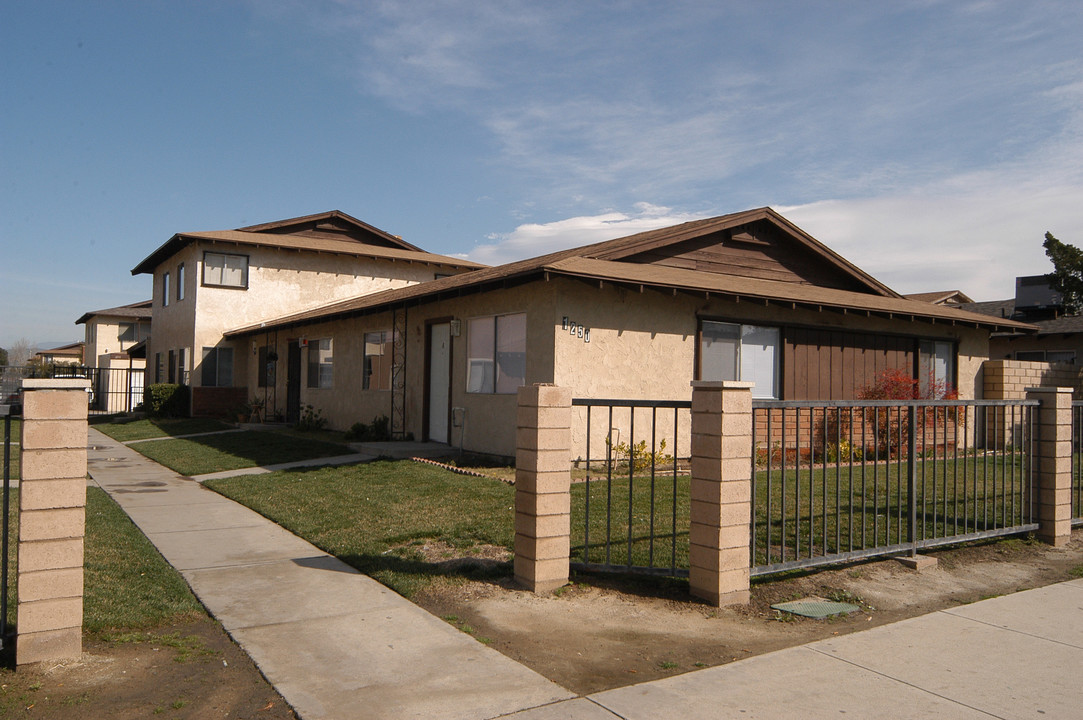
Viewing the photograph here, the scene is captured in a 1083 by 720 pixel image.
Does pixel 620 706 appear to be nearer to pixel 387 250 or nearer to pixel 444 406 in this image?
pixel 444 406

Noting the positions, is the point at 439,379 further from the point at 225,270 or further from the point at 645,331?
the point at 225,270

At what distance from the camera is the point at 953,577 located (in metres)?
6.67

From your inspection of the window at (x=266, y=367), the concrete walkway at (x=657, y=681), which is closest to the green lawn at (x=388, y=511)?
the concrete walkway at (x=657, y=681)

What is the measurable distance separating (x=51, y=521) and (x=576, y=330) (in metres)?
→ 8.40

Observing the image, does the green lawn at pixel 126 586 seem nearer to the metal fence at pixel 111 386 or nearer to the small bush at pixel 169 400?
the small bush at pixel 169 400

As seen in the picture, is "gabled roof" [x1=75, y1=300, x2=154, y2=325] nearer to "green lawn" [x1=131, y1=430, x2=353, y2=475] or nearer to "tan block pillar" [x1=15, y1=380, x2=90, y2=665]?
"green lawn" [x1=131, y1=430, x2=353, y2=475]

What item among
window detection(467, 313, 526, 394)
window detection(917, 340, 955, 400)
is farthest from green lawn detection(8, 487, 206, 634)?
window detection(917, 340, 955, 400)

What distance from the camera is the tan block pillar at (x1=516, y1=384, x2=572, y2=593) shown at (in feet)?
19.2

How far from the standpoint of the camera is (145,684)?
4223 mm

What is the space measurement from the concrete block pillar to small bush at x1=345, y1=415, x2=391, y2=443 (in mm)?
11548

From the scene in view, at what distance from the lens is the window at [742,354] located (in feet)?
45.3

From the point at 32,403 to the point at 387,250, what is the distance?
24.4 m

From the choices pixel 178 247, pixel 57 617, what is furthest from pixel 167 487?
pixel 178 247

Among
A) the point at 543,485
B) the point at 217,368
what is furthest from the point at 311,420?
the point at 543,485
